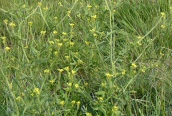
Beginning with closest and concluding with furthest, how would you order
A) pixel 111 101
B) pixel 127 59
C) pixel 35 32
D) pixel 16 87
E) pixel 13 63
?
pixel 111 101
pixel 16 87
pixel 13 63
pixel 127 59
pixel 35 32

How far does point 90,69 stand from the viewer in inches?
88.5

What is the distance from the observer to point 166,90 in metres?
2.12

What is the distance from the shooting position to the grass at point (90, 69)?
1767 mm

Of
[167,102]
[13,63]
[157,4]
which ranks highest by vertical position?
[157,4]

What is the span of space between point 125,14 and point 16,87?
1.36 metres

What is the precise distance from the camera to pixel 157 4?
3.09 meters

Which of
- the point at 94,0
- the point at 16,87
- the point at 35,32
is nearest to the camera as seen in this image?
the point at 16,87

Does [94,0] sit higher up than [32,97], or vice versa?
[94,0]

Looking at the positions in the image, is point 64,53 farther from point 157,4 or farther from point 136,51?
point 157,4

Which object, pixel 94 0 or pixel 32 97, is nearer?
pixel 32 97

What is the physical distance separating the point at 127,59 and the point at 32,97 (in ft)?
2.97

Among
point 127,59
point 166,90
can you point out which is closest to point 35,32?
point 127,59

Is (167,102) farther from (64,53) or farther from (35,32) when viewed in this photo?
(35,32)

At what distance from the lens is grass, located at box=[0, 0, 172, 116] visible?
177cm
